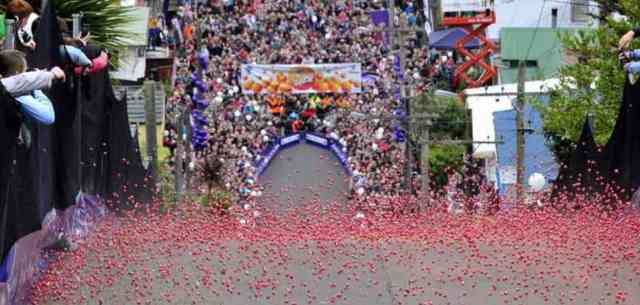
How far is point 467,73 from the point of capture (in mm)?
54188

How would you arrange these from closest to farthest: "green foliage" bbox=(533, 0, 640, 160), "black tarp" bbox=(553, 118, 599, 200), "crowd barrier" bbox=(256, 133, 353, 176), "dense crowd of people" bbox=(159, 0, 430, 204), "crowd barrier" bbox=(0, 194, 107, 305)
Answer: "crowd barrier" bbox=(0, 194, 107, 305), "black tarp" bbox=(553, 118, 599, 200), "green foliage" bbox=(533, 0, 640, 160), "dense crowd of people" bbox=(159, 0, 430, 204), "crowd barrier" bbox=(256, 133, 353, 176)

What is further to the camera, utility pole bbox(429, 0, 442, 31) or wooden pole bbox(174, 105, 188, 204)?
utility pole bbox(429, 0, 442, 31)

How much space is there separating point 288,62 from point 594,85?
20497 millimetres

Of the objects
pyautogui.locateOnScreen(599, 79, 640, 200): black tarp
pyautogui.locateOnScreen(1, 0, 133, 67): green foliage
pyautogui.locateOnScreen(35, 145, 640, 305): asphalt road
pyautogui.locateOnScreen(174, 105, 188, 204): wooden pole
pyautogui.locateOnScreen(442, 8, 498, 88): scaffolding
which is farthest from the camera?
pyautogui.locateOnScreen(442, 8, 498, 88): scaffolding

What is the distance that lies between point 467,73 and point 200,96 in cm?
1598

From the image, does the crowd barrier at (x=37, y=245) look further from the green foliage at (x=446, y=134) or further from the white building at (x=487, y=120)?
the green foliage at (x=446, y=134)

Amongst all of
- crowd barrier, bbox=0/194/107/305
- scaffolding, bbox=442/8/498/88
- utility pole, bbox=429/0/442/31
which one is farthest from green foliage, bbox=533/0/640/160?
utility pole, bbox=429/0/442/31

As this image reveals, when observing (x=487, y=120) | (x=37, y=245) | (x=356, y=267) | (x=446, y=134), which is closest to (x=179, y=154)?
(x=487, y=120)

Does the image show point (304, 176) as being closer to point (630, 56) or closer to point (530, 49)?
point (530, 49)

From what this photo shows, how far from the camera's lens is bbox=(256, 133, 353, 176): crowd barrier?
1515 inches

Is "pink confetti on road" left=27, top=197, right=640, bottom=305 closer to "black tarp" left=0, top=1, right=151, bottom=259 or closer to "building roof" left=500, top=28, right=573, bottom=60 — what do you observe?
"black tarp" left=0, top=1, right=151, bottom=259

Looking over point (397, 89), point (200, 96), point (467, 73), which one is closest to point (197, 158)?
point (200, 96)

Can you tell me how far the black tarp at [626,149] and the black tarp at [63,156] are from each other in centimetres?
506

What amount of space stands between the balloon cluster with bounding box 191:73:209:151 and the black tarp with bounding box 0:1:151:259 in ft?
71.1
